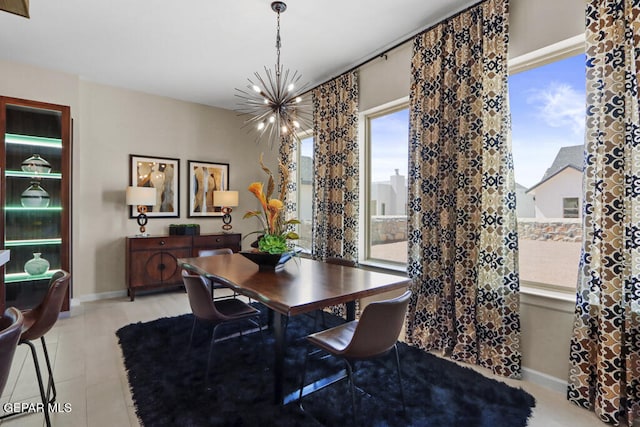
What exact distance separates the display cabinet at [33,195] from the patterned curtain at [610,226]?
5.10m

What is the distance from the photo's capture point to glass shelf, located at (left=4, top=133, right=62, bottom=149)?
3.68 meters

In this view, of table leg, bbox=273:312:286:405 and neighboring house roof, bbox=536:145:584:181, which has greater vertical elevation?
neighboring house roof, bbox=536:145:584:181

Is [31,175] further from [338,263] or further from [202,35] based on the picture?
[338,263]

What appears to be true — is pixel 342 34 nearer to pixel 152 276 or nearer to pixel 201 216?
pixel 201 216

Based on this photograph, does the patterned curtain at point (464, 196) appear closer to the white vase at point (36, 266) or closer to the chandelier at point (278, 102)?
the chandelier at point (278, 102)

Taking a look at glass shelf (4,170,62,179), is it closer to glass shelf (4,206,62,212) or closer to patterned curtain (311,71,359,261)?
glass shelf (4,206,62,212)

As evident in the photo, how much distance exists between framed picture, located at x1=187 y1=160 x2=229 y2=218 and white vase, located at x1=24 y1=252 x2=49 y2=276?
1948 millimetres

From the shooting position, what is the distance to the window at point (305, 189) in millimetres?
5270

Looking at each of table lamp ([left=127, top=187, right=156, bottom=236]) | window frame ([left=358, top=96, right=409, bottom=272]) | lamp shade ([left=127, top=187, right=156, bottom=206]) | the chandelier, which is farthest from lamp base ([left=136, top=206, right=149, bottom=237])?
window frame ([left=358, top=96, right=409, bottom=272])

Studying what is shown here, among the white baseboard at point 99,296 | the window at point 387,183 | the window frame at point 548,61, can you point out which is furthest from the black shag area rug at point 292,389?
the white baseboard at point 99,296

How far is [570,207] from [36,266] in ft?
17.7

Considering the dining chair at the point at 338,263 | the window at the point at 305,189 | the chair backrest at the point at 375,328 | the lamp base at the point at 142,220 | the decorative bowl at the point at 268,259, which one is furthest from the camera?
the window at the point at 305,189

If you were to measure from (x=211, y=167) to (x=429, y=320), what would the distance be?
13.8 ft

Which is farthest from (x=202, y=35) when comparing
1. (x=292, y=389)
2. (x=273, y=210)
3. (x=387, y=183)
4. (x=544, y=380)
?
(x=544, y=380)
